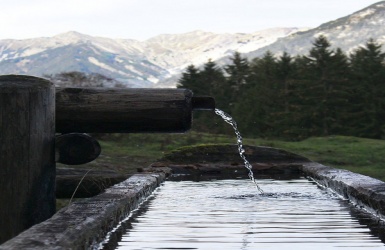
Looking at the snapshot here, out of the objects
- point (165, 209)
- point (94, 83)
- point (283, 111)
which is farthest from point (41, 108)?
point (283, 111)

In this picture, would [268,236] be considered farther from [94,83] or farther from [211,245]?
[94,83]

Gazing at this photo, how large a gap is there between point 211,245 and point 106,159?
12.8m

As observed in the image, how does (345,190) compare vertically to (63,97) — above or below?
below

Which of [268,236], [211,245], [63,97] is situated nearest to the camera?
[211,245]

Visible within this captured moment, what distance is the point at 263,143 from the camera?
25000mm

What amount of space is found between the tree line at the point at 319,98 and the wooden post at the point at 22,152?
4077 centimetres

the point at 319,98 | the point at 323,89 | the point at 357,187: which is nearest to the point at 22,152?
the point at 357,187

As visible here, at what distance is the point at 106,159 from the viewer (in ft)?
58.6

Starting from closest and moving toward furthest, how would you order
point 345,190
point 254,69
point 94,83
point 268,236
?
point 268,236 < point 345,190 < point 94,83 < point 254,69

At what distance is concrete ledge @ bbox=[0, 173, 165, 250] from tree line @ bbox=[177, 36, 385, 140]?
40.0 m

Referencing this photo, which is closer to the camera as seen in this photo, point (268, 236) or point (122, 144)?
point (268, 236)

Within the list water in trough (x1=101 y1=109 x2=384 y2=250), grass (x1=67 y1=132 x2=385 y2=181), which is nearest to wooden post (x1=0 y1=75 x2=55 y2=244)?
water in trough (x1=101 y1=109 x2=384 y2=250)

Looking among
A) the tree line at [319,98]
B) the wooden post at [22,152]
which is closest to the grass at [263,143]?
the wooden post at [22,152]

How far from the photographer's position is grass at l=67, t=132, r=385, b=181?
1811 centimetres
